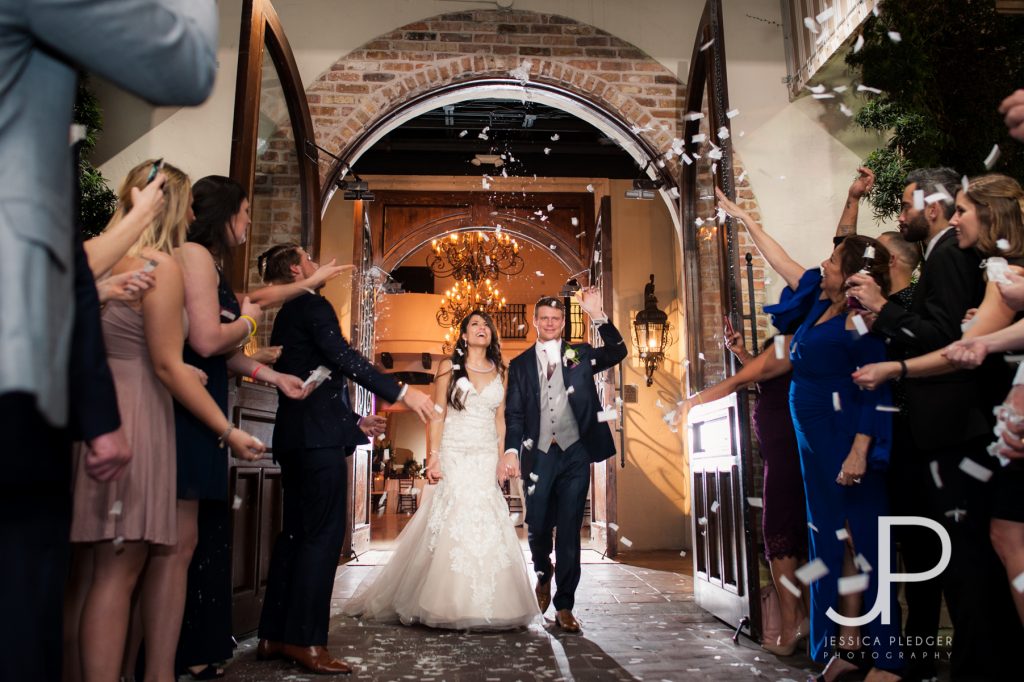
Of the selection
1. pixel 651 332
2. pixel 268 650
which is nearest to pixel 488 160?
pixel 651 332

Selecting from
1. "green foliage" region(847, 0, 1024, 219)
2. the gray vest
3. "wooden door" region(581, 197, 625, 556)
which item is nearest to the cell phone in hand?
the gray vest

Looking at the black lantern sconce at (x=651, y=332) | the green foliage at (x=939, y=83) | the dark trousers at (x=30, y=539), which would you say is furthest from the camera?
the black lantern sconce at (x=651, y=332)

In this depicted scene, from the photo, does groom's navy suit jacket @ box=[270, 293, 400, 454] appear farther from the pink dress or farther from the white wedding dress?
the white wedding dress

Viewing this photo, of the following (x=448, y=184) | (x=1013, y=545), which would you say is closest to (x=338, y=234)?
(x=448, y=184)

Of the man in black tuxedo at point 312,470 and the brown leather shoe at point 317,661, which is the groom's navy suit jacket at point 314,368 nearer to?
the man in black tuxedo at point 312,470

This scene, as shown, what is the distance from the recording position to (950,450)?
241cm

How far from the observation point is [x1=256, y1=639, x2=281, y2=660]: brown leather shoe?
313 cm

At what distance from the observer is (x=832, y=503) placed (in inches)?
107

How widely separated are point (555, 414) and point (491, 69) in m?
2.69

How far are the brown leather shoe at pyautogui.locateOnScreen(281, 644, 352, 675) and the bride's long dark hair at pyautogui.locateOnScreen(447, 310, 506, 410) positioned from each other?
5.67ft

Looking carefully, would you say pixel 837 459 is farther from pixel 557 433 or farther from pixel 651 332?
pixel 651 332

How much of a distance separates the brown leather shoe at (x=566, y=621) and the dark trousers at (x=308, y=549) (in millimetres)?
1268

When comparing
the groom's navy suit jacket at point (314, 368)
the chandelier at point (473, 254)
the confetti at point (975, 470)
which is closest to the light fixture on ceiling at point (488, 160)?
the chandelier at point (473, 254)

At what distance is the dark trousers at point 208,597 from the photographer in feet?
8.68
